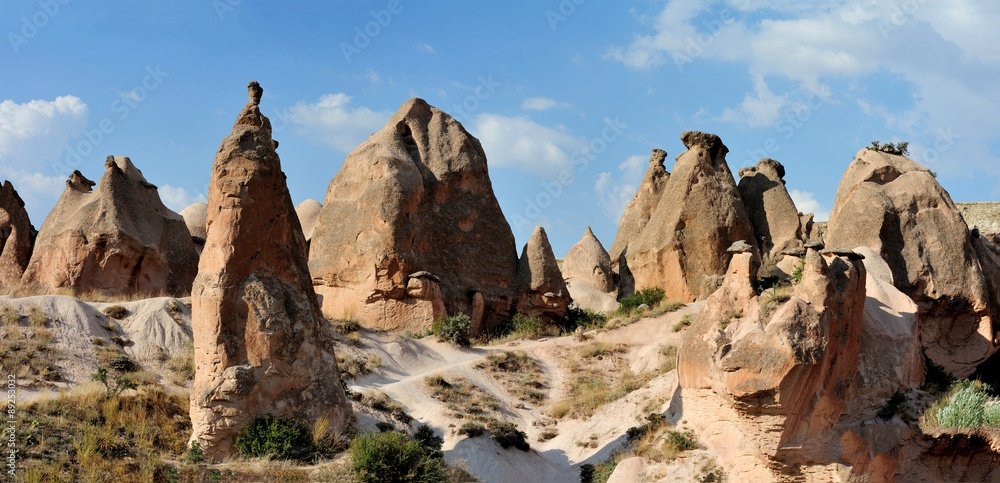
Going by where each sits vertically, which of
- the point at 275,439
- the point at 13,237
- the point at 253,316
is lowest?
the point at 275,439

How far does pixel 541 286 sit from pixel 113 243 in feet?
38.1

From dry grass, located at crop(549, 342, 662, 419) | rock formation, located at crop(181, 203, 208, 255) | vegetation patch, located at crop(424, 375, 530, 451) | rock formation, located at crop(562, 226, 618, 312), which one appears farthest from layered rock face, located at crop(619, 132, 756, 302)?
rock formation, located at crop(181, 203, 208, 255)

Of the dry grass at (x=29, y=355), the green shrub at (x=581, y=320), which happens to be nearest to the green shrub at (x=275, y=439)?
the dry grass at (x=29, y=355)

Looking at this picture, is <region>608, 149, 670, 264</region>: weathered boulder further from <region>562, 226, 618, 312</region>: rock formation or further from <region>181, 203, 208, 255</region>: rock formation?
<region>181, 203, 208, 255</region>: rock formation

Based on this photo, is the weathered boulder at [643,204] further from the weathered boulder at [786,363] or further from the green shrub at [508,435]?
the weathered boulder at [786,363]

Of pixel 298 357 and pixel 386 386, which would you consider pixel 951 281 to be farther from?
pixel 298 357

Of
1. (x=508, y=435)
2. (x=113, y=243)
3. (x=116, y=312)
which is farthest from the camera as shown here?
(x=113, y=243)

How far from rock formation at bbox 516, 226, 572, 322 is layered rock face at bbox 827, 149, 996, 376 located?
7.70m

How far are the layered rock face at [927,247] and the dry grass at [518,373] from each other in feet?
27.1

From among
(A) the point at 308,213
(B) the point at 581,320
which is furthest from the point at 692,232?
(A) the point at 308,213

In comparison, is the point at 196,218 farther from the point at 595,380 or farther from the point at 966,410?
the point at 966,410

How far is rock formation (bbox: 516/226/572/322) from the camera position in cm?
3253

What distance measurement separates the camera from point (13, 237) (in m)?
31.5

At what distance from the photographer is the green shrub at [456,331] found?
2898 cm
